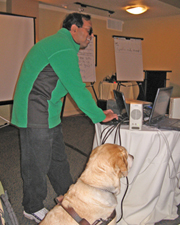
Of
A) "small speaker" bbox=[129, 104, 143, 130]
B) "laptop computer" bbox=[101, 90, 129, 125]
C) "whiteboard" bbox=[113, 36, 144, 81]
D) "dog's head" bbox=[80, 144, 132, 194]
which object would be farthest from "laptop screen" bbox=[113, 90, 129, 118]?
"whiteboard" bbox=[113, 36, 144, 81]

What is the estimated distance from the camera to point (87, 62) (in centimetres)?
502

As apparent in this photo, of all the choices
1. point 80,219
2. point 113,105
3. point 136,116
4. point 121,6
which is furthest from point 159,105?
point 121,6

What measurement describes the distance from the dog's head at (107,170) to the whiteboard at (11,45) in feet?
9.83

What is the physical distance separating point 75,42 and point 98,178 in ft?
3.07

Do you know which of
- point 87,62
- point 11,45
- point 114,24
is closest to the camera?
point 11,45

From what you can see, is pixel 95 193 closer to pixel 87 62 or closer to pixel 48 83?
pixel 48 83

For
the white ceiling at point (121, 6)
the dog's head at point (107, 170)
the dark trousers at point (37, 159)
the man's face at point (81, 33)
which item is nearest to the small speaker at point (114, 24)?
the white ceiling at point (121, 6)

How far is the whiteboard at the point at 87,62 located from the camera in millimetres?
4906

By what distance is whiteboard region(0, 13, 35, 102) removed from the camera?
11.8ft

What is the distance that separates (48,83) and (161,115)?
111 cm

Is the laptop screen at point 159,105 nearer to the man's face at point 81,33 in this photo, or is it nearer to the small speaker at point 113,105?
the small speaker at point 113,105

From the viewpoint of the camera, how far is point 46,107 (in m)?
1.48

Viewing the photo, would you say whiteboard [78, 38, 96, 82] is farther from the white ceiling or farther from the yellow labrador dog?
the yellow labrador dog

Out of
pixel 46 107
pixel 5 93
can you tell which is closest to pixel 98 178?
pixel 46 107
